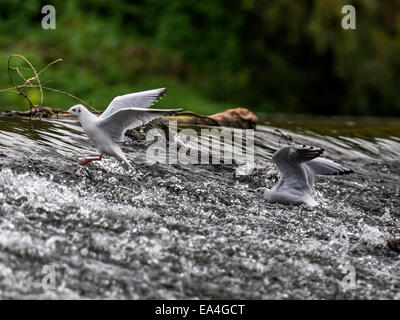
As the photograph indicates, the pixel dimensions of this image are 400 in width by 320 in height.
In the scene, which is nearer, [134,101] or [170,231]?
[170,231]

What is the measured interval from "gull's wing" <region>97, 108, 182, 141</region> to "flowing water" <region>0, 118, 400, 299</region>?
28 centimetres

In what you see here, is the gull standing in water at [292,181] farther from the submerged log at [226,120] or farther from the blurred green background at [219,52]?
the blurred green background at [219,52]

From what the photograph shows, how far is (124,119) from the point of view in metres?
4.35

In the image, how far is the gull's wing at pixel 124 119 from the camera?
416 centimetres

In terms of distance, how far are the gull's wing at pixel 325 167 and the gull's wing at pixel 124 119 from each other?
4.38 ft

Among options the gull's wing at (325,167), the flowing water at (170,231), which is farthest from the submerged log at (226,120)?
the gull's wing at (325,167)

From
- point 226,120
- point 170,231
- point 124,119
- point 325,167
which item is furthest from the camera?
point 226,120

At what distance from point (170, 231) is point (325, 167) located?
162cm

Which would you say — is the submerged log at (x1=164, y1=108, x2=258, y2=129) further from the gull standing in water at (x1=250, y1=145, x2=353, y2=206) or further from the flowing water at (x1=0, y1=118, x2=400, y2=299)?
the gull standing in water at (x1=250, y1=145, x2=353, y2=206)

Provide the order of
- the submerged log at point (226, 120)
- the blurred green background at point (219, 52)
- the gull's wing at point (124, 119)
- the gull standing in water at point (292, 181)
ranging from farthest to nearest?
the blurred green background at point (219, 52) → the submerged log at point (226, 120) → the gull standing in water at point (292, 181) → the gull's wing at point (124, 119)

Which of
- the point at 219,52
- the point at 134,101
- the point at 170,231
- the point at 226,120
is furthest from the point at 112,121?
the point at 219,52

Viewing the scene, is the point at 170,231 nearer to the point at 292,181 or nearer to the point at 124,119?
the point at 124,119

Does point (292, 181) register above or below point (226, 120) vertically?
below

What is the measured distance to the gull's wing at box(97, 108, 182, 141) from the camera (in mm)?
4164
